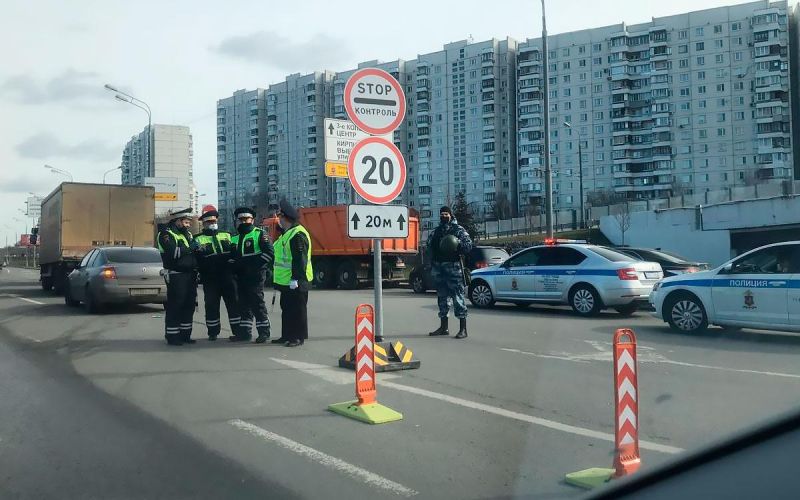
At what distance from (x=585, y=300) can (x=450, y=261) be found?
4.80m

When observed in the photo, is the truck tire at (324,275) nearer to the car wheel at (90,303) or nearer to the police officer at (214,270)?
the car wheel at (90,303)

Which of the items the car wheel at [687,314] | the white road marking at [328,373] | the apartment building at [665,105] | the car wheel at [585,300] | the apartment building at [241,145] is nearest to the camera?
the white road marking at [328,373]

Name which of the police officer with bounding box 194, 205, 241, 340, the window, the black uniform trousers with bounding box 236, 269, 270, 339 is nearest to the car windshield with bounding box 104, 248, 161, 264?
the police officer with bounding box 194, 205, 241, 340

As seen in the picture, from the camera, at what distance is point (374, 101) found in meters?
7.60

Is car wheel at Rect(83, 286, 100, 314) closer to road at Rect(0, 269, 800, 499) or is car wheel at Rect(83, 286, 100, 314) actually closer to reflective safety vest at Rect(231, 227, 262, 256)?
road at Rect(0, 269, 800, 499)

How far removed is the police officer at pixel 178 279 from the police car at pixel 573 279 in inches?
306

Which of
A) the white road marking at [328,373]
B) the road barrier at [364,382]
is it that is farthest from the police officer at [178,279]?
the road barrier at [364,382]

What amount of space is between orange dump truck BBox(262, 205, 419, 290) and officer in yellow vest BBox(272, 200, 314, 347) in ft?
43.9

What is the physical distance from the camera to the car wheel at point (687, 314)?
36.5 feet

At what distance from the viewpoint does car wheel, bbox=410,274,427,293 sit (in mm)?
21250

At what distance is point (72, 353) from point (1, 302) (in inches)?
443

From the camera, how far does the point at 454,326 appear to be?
12484 millimetres

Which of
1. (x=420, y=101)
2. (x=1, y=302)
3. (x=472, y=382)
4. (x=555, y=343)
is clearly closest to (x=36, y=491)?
(x=472, y=382)

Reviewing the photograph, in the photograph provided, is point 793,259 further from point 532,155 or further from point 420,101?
point 420,101
